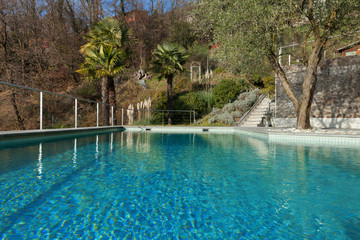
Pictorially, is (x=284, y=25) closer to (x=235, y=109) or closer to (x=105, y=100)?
(x=235, y=109)

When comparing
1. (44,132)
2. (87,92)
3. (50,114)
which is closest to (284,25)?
(44,132)

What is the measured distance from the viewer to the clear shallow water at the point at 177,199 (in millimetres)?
1973

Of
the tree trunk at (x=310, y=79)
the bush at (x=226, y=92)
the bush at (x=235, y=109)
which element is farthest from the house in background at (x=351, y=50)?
the bush at (x=226, y=92)

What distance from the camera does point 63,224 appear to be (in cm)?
204

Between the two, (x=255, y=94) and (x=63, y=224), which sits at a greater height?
(x=255, y=94)

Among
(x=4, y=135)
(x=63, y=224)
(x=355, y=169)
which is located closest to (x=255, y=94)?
(x=355, y=169)

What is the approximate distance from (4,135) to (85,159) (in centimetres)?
270

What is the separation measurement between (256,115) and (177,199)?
535 inches

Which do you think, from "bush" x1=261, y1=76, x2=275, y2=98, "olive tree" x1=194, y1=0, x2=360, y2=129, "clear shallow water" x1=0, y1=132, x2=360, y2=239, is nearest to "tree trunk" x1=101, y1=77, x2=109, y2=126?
"olive tree" x1=194, y1=0, x2=360, y2=129

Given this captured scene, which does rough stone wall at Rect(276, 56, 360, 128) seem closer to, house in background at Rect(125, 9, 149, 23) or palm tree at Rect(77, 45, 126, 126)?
palm tree at Rect(77, 45, 126, 126)

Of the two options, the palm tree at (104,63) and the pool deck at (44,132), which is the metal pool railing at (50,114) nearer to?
the pool deck at (44,132)

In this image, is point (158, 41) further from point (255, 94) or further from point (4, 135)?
point (4, 135)

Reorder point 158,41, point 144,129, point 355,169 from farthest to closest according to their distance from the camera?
point 158,41, point 144,129, point 355,169

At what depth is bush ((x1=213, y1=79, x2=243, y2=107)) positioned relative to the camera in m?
18.0
